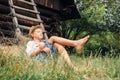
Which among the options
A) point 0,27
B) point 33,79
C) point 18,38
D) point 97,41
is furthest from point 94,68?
point 97,41

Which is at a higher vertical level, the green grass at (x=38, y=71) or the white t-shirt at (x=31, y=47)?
the green grass at (x=38, y=71)

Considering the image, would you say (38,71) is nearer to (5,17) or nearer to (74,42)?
(74,42)

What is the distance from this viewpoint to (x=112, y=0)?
72.4 ft

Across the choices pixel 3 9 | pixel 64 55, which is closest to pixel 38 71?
pixel 64 55

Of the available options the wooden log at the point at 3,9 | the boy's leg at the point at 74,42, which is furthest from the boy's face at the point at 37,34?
the wooden log at the point at 3,9

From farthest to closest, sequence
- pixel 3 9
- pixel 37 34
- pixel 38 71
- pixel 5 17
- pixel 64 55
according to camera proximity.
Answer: pixel 3 9 < pixel 5 17 < pixel 37 34 < pixel 64 55 < pixel 38 71

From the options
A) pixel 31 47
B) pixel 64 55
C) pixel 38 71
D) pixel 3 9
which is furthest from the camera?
pixel 3 9

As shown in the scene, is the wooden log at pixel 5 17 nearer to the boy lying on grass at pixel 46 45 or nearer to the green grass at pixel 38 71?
the boy lying on grass at pixel 46 45

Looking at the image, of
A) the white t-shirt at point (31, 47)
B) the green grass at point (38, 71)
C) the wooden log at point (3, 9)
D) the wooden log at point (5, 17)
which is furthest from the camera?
the wooden log at point (3, 9)

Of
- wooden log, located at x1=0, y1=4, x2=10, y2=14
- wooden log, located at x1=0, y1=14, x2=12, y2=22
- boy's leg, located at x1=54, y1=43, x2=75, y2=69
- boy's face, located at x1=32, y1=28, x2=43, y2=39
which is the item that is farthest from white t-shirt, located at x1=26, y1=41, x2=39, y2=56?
wooden log, located at x1=0, y1=4, x2=10, y2=14

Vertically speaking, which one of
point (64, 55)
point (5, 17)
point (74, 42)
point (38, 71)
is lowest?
point (5, 17)

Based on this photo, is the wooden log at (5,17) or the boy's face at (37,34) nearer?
the boy's face at (37,34)

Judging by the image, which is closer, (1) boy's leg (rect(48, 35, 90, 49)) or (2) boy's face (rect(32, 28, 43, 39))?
(1) boy's leg (rect(48, 35, 90, 49))

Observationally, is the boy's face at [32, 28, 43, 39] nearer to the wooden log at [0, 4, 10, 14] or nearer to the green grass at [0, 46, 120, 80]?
the green grass at [0, 46, 120, 80]
